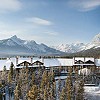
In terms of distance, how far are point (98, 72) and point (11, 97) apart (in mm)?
66273

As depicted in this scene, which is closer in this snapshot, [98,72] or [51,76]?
[51,76]

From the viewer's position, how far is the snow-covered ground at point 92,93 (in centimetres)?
11719

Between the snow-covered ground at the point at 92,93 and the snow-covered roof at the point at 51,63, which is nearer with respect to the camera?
the snow-covered ground at the point at 92,93

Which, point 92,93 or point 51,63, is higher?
point 51,63

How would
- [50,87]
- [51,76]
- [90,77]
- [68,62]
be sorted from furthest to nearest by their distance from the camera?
[68,62] < [90,77] < [51,76] < [50,87]

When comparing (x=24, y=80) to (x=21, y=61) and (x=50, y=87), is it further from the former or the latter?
(x=21, y=61)

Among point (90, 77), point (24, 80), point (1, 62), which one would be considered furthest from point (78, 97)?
point (1, 62)

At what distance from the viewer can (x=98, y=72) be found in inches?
6161

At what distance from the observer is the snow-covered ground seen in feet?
384

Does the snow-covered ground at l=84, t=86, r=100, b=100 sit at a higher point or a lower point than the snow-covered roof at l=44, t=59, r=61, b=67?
lower

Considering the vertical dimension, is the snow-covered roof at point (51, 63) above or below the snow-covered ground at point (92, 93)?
above

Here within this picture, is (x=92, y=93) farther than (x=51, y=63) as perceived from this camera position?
→ No

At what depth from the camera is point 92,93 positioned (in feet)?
398

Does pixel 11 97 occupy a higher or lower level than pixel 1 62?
lower
